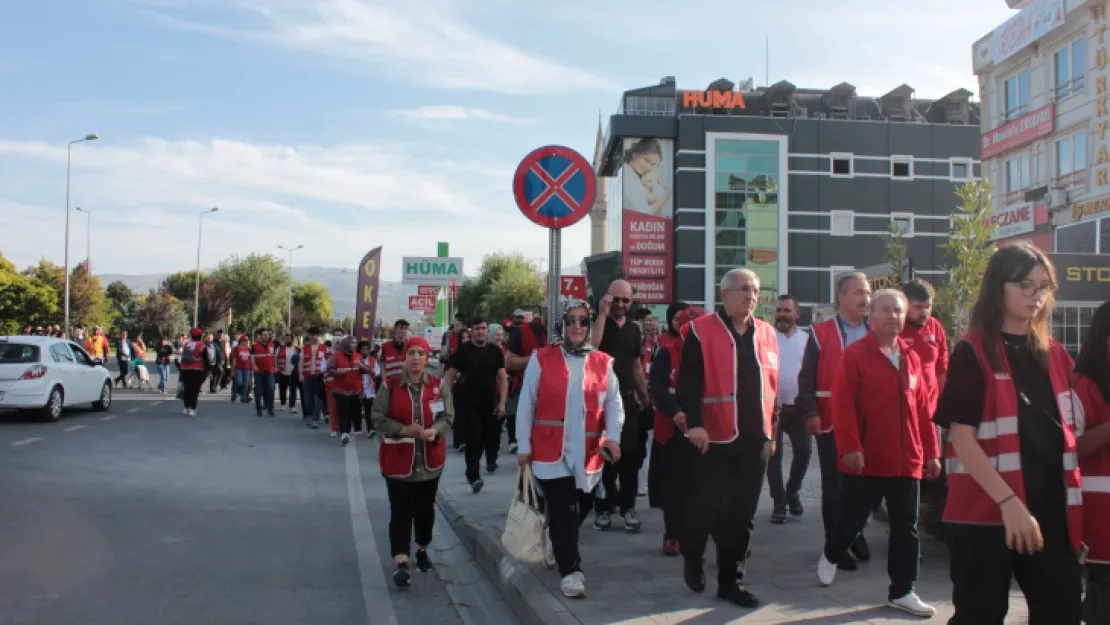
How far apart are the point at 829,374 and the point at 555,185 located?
2.42 meters

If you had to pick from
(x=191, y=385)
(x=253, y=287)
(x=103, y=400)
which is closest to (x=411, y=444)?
(x=191, y=385)

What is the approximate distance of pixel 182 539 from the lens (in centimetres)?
761

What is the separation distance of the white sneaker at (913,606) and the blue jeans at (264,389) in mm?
17646

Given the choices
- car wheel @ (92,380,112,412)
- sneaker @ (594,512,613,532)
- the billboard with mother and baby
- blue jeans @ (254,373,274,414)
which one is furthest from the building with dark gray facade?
sneaker @ (594,512,613,532)

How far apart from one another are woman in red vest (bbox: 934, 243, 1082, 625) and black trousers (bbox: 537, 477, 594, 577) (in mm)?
2626

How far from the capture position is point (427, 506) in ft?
21.9

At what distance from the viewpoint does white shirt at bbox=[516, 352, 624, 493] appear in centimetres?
570

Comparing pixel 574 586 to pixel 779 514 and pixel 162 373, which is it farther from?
pixel 162 373

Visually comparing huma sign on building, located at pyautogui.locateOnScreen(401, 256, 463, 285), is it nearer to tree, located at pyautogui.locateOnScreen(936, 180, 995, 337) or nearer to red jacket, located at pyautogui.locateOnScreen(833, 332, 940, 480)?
tree, located at pyautogui.locateOnScreen(936, 180, 995, 337)

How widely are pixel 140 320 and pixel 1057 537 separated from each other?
250 feet

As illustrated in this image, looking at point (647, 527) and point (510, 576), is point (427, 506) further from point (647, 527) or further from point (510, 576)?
point (647, 527)

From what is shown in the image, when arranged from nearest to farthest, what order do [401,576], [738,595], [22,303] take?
[738,595], [401,576], [22,303]

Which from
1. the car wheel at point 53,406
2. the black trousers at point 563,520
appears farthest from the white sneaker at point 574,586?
the car wheel at point 53,406

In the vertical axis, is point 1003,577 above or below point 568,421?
below
